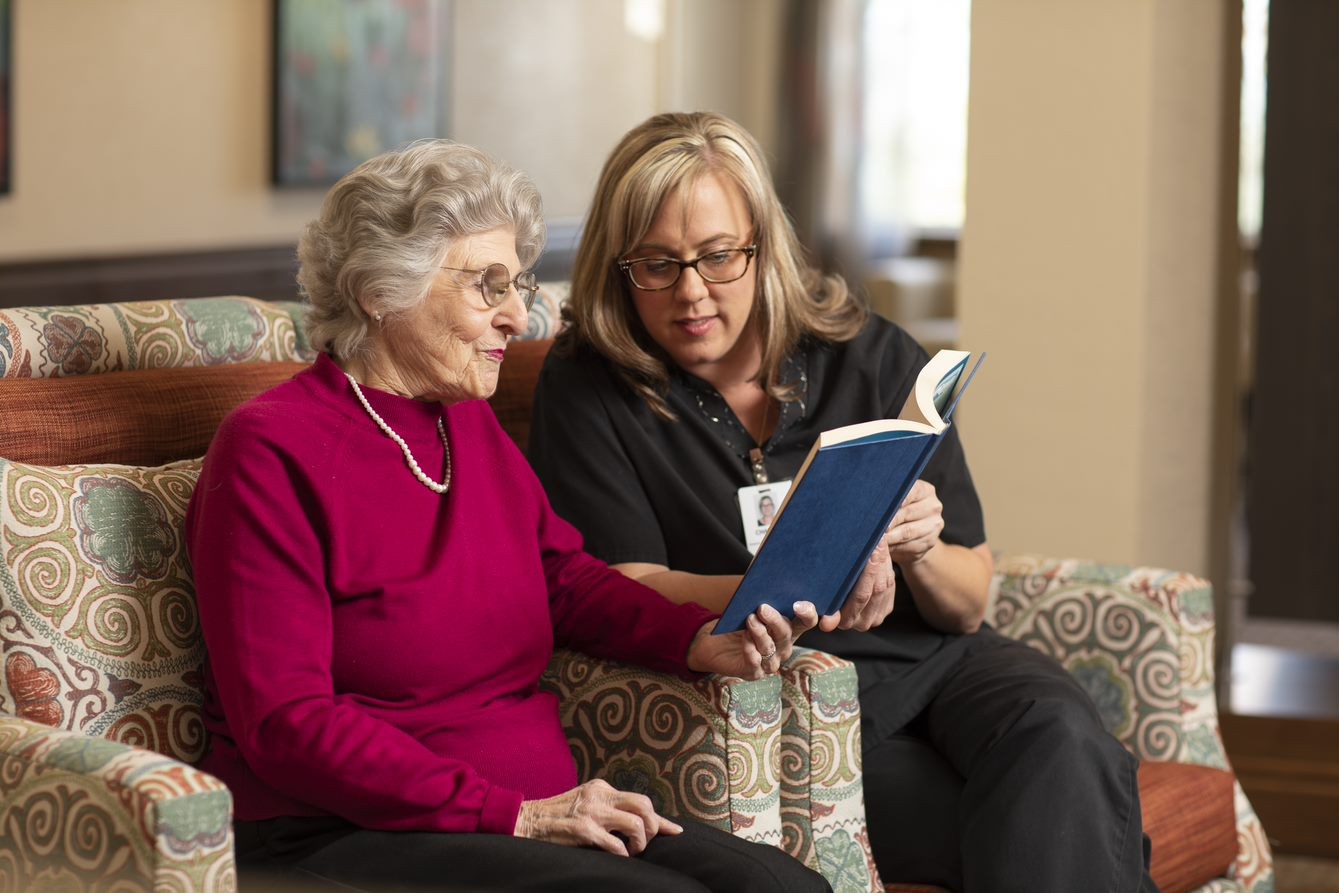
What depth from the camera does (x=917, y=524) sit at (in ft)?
6.33

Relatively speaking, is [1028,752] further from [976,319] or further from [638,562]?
[976,319]

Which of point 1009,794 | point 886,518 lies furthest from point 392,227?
point 1009,794

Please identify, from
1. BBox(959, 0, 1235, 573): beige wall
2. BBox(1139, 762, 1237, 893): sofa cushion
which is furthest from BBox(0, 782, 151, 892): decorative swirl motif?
BBox(959, 0, 1235, 573): beige wall

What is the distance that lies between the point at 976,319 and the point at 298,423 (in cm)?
200

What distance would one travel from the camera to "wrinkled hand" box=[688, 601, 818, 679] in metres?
1.76

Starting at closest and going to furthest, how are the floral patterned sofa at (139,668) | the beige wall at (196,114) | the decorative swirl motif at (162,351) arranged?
the floral patterned sofa at (139,668) < the decorative swirl motif at (162,351) < the beige wall at (196,114)

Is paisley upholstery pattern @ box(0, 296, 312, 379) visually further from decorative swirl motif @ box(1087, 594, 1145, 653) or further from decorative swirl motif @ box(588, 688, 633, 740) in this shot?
decorative swirl motif @ box(1087, 594, 1145, 653)

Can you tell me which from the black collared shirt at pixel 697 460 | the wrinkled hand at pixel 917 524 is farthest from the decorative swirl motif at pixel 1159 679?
the wrinkled hand at pixel 917 524

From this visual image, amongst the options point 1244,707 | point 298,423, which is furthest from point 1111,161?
point 298,423

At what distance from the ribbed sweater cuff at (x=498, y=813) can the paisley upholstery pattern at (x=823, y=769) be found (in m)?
0.41

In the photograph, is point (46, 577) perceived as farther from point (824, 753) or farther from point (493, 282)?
point (824, 753)

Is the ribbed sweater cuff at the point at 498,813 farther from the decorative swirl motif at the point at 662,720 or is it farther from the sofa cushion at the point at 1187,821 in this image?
the sofa cushion at the point at 1187,821

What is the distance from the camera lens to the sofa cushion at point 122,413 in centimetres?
182

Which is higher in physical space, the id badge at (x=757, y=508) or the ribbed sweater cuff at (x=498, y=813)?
the id badge at (x=757, y=508)
